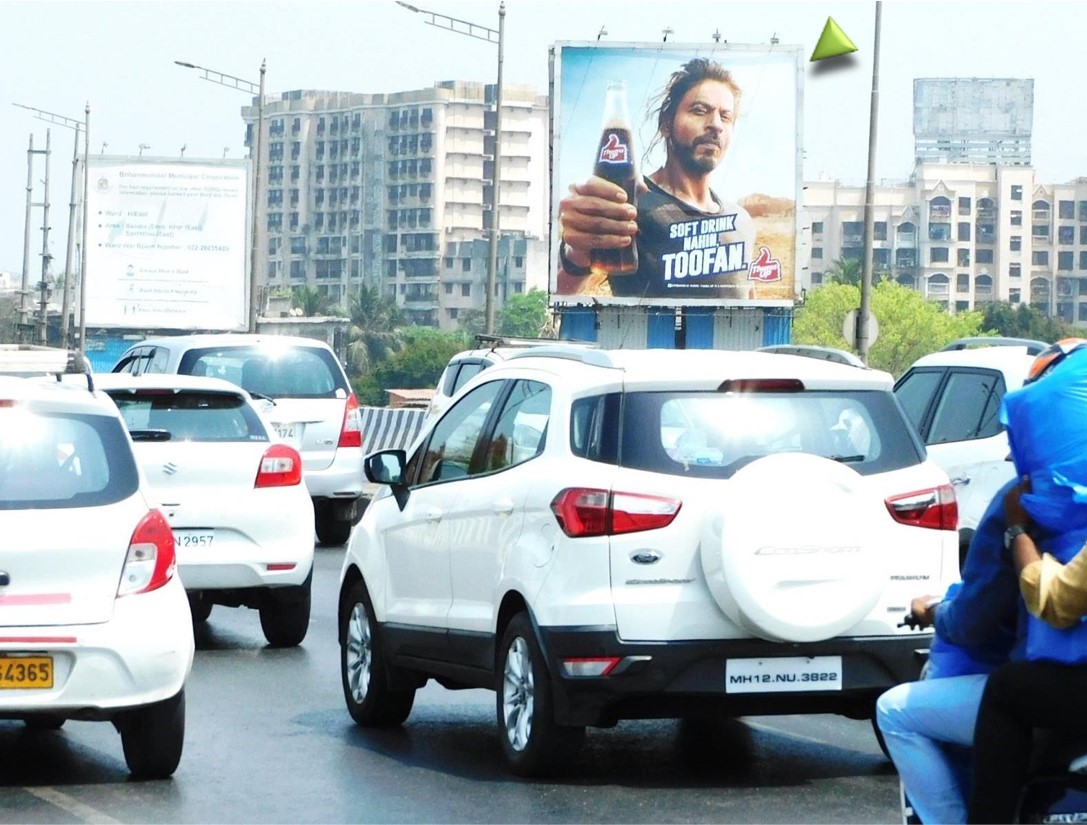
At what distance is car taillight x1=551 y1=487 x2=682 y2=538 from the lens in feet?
24.1

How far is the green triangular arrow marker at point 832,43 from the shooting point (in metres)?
38.8

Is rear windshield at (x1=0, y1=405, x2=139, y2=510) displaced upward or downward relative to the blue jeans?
upward

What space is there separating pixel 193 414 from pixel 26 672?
5.25m

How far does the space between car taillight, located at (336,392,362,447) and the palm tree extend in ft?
464

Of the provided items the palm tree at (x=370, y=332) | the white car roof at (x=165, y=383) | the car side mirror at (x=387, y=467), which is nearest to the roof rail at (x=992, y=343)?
the white car roof at (x=165, y=383)

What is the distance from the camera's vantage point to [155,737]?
25.7 feet

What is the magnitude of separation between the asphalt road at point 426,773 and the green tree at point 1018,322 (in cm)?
16973

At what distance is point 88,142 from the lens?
74.8 metres

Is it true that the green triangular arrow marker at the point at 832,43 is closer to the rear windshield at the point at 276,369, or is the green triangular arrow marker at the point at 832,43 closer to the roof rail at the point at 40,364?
the rear windshield at the point at 276,369

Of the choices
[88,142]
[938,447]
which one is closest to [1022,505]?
[938,447]

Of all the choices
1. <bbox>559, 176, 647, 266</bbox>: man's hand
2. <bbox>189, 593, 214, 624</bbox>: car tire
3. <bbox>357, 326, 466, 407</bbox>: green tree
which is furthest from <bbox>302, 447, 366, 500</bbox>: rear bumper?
<bbox>357, 326, 466, 407</bbox>: green tree

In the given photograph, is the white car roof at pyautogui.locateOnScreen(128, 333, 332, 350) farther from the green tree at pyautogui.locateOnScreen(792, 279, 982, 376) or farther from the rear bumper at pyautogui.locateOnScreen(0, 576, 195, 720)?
the green tree at pyautogui.locateOnScreen(792, 279, 982, 376)

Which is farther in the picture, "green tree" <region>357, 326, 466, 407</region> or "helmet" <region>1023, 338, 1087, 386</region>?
"green tree" <region>357, 326, 466, 407</region>

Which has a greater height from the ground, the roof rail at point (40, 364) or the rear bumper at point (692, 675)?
the roof rail at point (40, 364)
